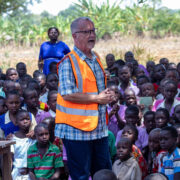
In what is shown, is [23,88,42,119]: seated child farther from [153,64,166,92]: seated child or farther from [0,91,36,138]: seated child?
[153,64,166,92]: seated child

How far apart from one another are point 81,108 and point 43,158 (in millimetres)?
1460

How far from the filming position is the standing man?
317 cm

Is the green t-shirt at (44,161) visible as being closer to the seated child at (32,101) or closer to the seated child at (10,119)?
the seated child at (10,119)

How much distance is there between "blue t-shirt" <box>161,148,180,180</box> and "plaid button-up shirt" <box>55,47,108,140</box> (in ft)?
3.20

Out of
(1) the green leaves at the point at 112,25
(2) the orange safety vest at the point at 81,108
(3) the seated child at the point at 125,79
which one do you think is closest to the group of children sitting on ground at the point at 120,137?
(3) the seated child at the point at 125,79

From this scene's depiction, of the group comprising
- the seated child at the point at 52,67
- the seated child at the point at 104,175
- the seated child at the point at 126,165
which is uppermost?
the seated child at the point at 52,67

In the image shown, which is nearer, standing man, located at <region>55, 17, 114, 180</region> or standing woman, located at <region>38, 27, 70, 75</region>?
standing man, located at <region>55, 17, 114, 180</region>

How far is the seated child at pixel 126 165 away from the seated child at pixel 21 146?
3.70ft

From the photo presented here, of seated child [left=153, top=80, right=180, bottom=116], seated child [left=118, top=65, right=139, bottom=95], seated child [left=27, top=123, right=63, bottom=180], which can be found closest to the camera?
seated child [left=27, top=123, right=63, bottom=180]

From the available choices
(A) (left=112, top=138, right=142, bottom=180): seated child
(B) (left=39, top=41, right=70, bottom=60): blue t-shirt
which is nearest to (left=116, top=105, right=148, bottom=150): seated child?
(A) (left=112, top=138, right=142, bottom=180): seated child

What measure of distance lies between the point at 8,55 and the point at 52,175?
453 inches

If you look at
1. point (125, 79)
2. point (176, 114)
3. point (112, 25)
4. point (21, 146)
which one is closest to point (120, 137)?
point (176, 114)

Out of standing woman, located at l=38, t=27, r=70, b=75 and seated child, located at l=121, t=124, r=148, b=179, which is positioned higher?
standing woman, located at l=38, t=27, r=70, b=75

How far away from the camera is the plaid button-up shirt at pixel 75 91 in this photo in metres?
3.17
